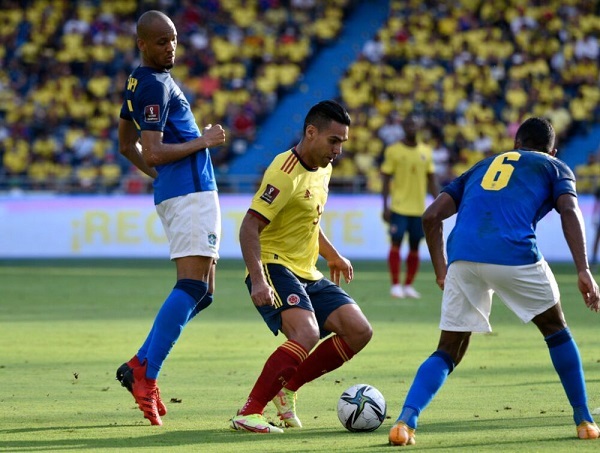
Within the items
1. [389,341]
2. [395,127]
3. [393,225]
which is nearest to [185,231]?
[389,341]

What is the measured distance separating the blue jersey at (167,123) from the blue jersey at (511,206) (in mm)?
1753

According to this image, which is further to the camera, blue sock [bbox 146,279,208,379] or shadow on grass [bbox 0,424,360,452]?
blue sock [bbox 146,279,208,379]

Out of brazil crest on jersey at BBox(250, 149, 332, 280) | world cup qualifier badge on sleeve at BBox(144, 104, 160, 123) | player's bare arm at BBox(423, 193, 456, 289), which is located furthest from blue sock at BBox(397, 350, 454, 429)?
world cup qualifier badge on sleeve at BBox(144, 104, 160, 123)

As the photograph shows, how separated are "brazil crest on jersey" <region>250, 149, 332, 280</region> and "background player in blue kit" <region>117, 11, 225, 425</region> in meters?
0.38

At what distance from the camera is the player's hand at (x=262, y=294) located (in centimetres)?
687

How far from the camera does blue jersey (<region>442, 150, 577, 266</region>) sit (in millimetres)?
6574

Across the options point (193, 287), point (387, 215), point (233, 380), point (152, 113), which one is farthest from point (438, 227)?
point (387, 215)

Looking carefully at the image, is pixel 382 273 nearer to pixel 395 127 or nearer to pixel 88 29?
pixel 395 127

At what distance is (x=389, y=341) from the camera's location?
39.6ft

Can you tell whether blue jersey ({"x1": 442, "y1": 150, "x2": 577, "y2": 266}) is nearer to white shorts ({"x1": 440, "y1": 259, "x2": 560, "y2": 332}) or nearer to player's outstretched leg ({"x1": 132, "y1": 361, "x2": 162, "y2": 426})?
white shorts ({"x1": 440, "y1": 259, "x2": 560, "y2": 332})

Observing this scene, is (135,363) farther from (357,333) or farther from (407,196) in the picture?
(407,196)

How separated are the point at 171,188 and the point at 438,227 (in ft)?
5.67

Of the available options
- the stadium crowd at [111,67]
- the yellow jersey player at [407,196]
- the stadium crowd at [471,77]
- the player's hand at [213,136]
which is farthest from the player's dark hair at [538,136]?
the stadium crowd at [111,67]

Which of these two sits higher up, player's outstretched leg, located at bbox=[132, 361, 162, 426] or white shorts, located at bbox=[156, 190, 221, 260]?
white shorts, located at bbox=[156, 190, 221, 260]
